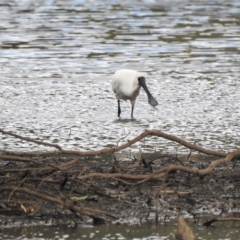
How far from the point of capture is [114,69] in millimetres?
16234

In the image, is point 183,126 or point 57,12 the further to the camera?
point 57,12

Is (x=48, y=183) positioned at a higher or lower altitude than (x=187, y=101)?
higher

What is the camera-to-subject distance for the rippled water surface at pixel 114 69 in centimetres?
1134

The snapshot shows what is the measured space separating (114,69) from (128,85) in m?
3.08

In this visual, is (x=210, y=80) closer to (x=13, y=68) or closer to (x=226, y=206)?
(x=13, y=68)

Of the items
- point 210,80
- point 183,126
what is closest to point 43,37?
point 210,80

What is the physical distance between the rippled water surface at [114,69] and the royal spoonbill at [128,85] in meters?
0.21

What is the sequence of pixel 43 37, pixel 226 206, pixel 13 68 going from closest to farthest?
pixel 226 206, pixel 13 68, pixel 43 37

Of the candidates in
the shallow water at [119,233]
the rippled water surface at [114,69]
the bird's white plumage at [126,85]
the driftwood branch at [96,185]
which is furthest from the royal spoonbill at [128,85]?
the shallow water at [119,233]

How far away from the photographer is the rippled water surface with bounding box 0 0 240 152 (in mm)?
11344

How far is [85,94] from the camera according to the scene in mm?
13992

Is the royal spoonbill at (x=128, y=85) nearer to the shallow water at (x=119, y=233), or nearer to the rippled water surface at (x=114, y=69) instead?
the rippled water surface at (x=114, y=69)

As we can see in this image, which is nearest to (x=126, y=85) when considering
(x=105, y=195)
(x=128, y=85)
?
(x=128, y=85)

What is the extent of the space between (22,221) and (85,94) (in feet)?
22.9
